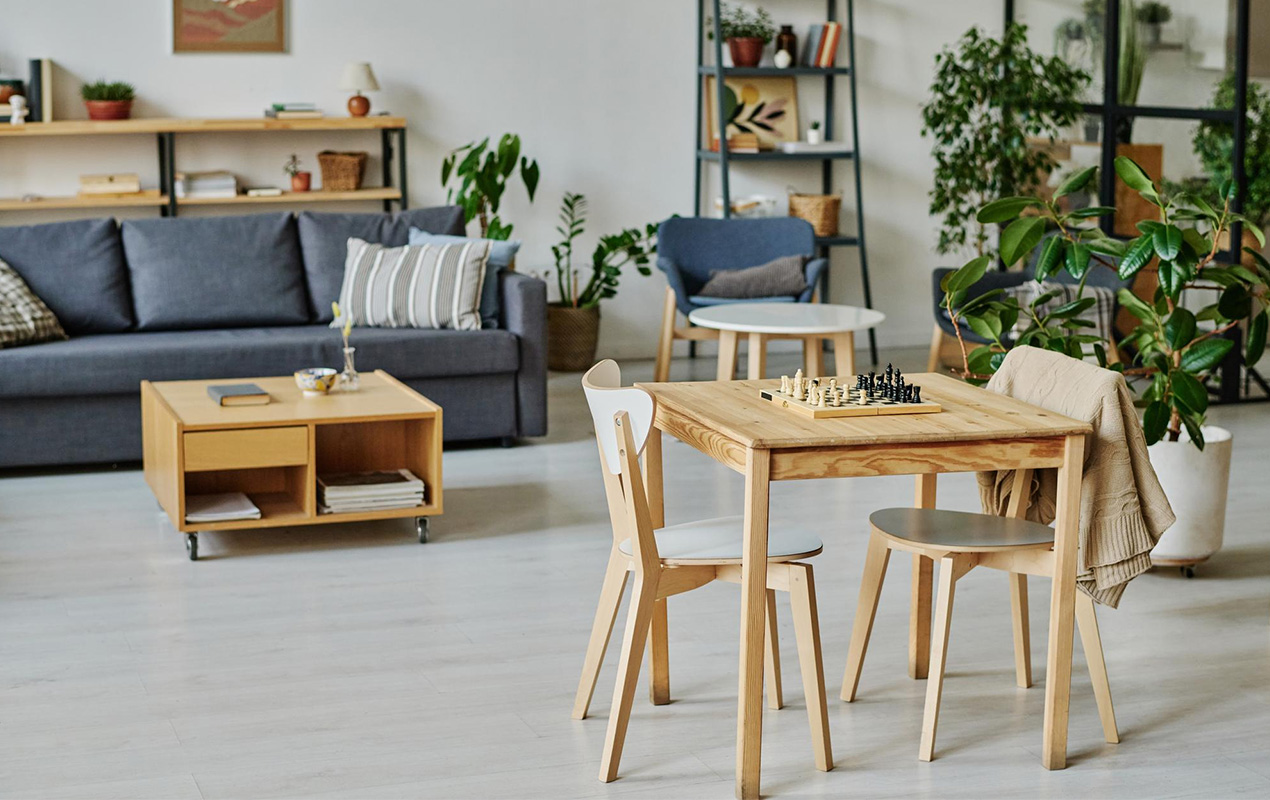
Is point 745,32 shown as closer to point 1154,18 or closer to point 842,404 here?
point 1154,18

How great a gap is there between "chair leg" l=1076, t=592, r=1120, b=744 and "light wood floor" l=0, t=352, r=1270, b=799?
0.04 meters

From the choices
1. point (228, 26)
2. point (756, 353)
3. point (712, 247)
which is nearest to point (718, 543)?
point (756, 353)

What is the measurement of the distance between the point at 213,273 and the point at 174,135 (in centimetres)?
134

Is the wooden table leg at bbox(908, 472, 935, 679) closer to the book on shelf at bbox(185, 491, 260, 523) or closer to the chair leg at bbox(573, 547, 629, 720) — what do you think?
the chair leg at bbox(573, 547, 629, 720)

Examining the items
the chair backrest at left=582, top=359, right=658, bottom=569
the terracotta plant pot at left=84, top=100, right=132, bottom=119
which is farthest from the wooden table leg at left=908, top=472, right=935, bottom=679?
the terracotta plant pot at left=84, top=100, right=132, bottom=119

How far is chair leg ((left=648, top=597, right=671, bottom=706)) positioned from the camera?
2.99m

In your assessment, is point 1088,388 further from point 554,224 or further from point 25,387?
point 554,224

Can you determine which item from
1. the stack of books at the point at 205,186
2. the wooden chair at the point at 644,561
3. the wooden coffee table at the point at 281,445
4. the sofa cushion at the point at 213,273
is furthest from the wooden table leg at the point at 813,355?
the wooden chair at the point at 644,561

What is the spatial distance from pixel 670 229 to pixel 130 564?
341 cm

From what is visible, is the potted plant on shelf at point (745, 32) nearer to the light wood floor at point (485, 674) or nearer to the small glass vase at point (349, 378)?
the small glass vase at point (349, 378)

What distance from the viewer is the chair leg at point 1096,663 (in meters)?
2.83

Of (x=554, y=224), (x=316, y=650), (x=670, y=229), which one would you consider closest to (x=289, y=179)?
(x=554, y=224)

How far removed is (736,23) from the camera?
7.51m

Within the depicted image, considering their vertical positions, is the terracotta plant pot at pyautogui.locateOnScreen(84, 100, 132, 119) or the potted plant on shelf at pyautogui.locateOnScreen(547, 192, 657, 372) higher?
the terracotta plant pot at pyautogui.locateOnScreen(84, 100, 132, 119)
